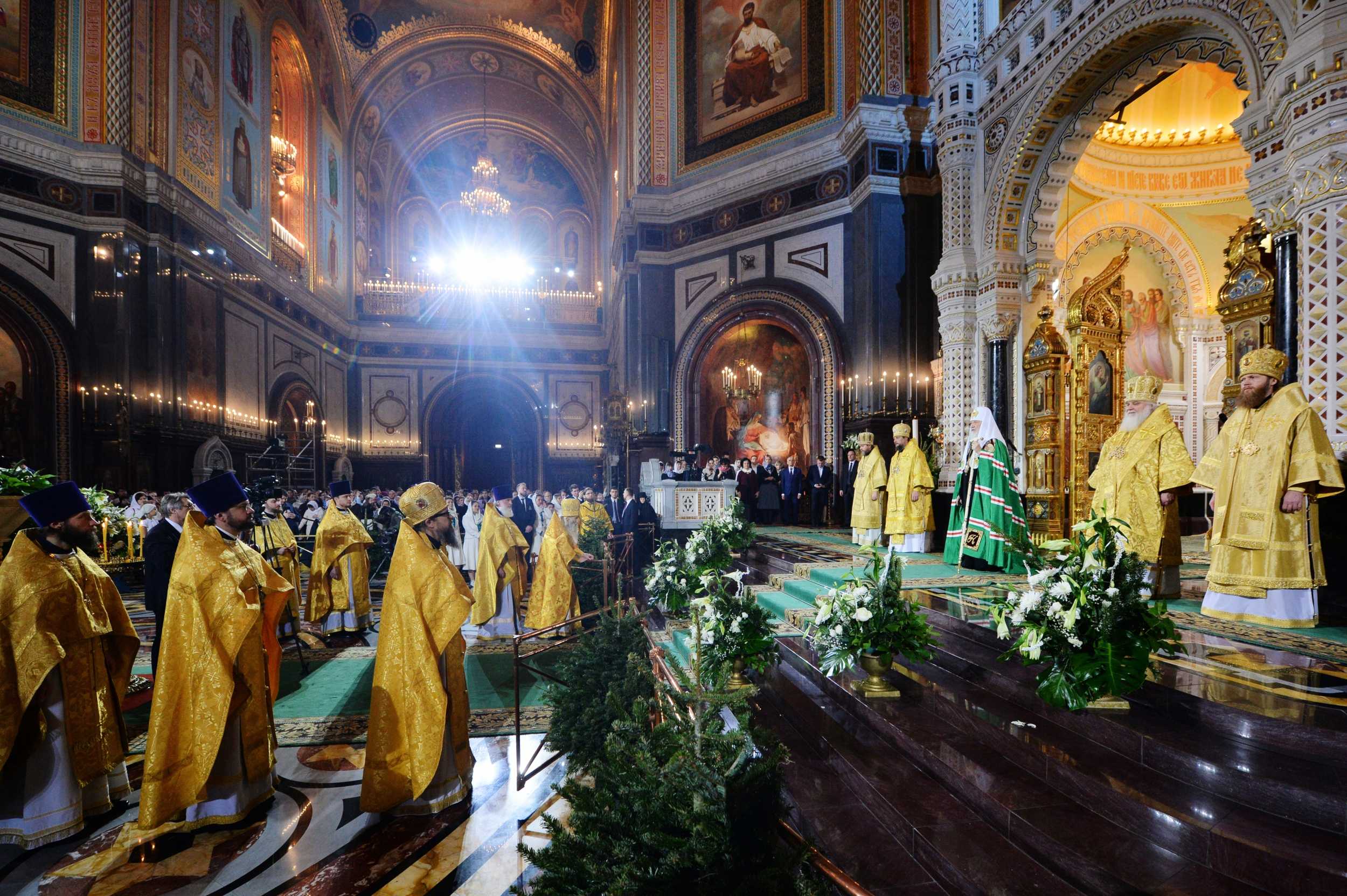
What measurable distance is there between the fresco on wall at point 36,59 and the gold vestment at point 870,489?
16.0m

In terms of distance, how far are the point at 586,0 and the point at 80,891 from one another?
27230 millimetres

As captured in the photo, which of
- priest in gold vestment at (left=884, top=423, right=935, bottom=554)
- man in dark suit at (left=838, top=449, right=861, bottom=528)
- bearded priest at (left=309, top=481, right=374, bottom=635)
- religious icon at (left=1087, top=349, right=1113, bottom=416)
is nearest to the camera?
bearded priest at (left=309, top=481, right=374, bottom=635)

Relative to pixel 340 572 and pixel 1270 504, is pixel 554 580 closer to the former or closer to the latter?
pixel 340 572

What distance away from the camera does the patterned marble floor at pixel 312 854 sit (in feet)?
10.2

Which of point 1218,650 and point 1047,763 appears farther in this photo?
point 1218,650

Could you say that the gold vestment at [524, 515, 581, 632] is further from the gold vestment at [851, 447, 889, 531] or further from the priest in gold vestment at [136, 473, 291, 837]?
the priest in gold vestment at [136, 473, 291, 837]

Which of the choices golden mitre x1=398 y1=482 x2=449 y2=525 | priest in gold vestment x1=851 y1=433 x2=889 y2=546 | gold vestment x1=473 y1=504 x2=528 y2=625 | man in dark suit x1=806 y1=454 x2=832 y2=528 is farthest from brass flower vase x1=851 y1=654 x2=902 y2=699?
man in dark suit x1=806 y1=454 x2=832 y2=528

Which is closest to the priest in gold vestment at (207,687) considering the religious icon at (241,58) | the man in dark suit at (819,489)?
the man in dark suit at (819,489)

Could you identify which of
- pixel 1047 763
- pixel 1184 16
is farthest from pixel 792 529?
pixel 1047 763

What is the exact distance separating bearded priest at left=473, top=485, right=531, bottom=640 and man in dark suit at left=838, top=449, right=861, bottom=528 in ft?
22.2

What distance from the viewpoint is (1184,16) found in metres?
6.77

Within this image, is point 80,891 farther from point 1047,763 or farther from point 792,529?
point 792,529

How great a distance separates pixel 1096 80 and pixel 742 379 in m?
8.97

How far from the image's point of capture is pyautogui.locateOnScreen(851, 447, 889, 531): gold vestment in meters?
9.20
